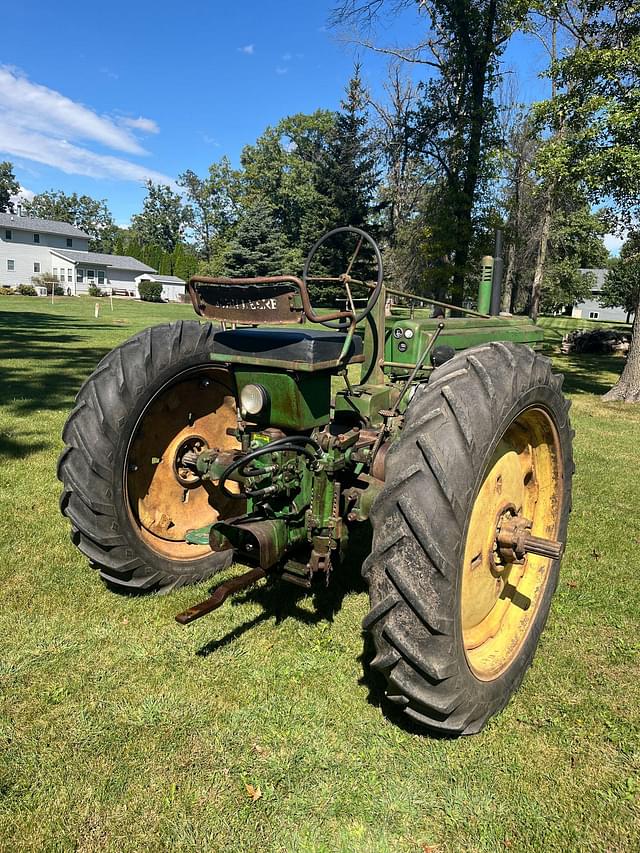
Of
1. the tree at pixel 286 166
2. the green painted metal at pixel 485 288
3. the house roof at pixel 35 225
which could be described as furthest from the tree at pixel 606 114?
the house roof at pixel 35 225

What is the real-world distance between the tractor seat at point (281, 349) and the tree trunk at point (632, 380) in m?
9.85

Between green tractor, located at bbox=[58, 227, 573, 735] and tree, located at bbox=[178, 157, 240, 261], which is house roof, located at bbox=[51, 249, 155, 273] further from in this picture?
green tractor, located at bbox=[58, 227, 573, 735]

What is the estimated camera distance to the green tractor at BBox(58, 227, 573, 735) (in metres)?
2.03

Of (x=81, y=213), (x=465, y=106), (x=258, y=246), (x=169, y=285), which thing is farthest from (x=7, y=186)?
(x=465, y=106)

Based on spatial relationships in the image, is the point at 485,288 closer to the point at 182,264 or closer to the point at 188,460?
the point at 188,460

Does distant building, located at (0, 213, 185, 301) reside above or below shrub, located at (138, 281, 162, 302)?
above

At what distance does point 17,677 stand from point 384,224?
106 ft

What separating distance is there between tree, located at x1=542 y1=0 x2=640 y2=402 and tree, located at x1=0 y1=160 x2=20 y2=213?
86.6 m

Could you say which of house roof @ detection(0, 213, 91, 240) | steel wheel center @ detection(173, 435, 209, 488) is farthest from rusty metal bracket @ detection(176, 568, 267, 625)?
house roof @ detection(0, 213, 91, 240)

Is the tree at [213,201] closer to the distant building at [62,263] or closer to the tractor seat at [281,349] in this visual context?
the distant building at [62,263]

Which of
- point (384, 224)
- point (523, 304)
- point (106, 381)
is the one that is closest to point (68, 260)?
point (384, 224)

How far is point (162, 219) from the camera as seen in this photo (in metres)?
80.4

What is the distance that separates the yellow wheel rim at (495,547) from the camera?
249cm

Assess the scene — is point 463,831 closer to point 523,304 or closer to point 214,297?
point 214,297
